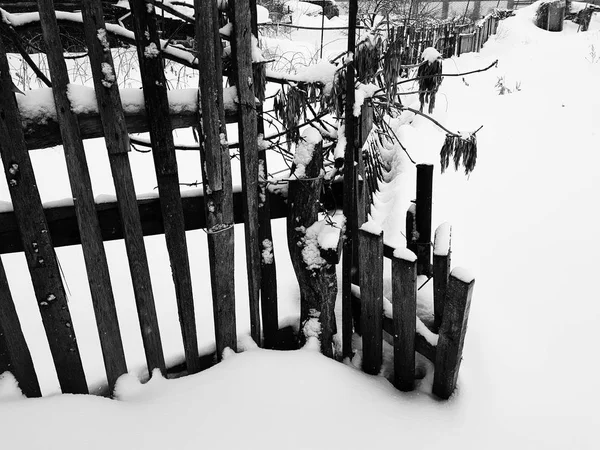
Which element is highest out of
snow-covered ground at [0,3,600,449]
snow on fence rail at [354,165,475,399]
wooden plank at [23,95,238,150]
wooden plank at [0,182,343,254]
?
wooden plank at [23,95,238,150]

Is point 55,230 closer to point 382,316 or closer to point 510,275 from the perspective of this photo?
point 382,316

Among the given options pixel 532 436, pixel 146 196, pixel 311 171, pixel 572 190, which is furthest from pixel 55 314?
pixel 572 190

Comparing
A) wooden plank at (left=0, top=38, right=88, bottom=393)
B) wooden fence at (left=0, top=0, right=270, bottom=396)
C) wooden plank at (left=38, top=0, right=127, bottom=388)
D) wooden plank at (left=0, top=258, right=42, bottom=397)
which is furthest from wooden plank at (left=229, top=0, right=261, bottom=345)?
wooden plank at (left=0, top=258, right=42, bottom=397)

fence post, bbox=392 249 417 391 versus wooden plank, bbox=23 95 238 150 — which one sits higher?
wooden plank, bbox=23 95 238 150

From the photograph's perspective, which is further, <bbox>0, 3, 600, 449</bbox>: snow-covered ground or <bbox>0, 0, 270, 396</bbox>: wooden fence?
<bbox>0, 3, 600, 449</bbox>: snow-covered ground

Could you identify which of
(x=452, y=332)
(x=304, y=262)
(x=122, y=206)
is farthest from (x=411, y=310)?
(x=122, y=206)

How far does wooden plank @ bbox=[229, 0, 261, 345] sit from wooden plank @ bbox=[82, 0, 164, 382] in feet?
1.39

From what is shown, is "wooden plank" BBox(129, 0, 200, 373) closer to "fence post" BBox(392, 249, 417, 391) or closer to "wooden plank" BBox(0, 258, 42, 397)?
"wooden plank" BBox(0, 258, 42, 397)

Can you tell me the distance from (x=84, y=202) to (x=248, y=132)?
66 cm

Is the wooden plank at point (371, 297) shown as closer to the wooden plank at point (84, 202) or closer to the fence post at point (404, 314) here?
the fence post at point (404, 314)

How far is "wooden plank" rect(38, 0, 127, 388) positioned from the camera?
140cm

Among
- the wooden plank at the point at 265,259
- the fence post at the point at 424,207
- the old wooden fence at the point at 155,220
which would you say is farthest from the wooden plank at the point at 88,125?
the fence post at the point at 424,207

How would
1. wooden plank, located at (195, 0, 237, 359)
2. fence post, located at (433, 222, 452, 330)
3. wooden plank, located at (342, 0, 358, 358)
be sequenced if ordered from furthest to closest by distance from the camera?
fence post, located at (433, 222, 452, 330), wooden plank, located at (342, 0, 358, 358), wooden plank, located at (195, 0, 237, 359)

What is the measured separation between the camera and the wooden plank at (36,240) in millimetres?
1438
